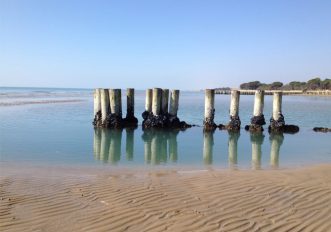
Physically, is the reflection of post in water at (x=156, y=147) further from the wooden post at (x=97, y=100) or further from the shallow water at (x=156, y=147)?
the wooden post at (x=97, y=100)

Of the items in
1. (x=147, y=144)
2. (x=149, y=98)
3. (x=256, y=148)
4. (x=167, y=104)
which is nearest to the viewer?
(x=256, y=148)

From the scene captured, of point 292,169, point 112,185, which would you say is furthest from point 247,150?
point 112,185

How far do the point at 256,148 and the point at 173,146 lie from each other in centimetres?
298

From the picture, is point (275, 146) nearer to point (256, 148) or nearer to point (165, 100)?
point (256, 148)

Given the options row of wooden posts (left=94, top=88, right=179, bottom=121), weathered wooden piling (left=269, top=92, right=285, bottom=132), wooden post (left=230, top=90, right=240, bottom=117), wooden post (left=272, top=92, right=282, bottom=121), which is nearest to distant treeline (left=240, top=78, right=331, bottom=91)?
weathered wooden piling (left=269, top=92, right=285, bottom=132)

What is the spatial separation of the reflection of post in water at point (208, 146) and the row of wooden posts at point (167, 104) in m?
0.97

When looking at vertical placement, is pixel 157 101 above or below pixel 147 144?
above

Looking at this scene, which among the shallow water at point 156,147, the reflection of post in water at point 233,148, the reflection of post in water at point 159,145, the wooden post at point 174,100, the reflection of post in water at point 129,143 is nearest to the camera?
the shallow water at point 156,147

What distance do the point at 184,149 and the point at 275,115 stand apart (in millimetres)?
6888

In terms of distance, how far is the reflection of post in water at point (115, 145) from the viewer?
38.3ft

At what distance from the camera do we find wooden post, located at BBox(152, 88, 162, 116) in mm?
18312

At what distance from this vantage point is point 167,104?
18984mm

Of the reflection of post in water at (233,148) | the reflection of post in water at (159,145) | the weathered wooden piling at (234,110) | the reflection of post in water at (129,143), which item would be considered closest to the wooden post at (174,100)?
the reflection of post in water at (159,145)

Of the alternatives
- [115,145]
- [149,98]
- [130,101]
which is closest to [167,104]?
[149,98]
